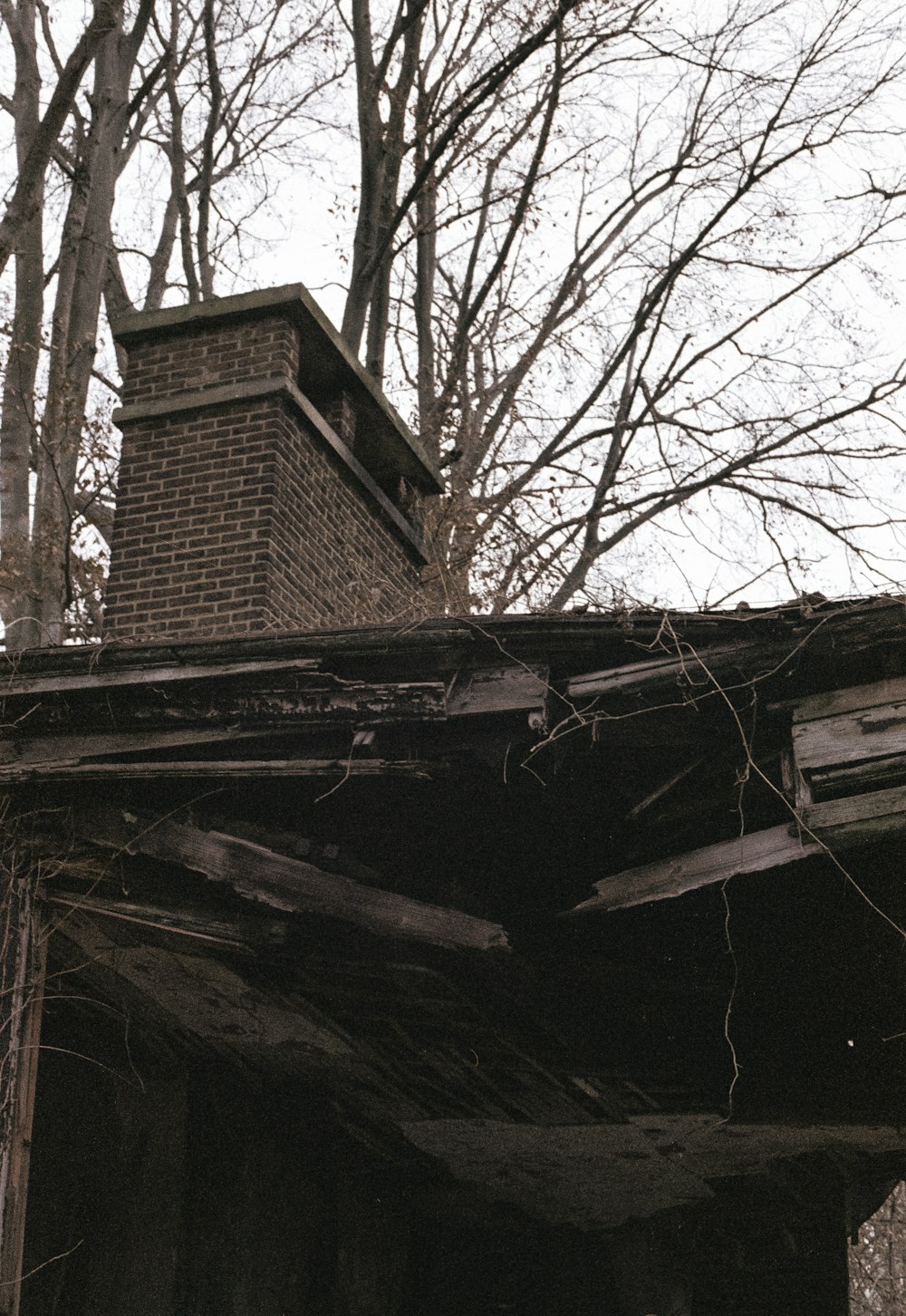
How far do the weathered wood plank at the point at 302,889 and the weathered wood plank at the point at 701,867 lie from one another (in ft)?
1.53

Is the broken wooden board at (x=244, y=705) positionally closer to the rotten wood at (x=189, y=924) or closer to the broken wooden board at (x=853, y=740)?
the rotten wood at (x=189, y=924)

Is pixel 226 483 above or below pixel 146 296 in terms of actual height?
below

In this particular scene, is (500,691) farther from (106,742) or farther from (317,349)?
(317,349)

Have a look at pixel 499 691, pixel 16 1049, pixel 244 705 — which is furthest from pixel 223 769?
pixel 16 1049

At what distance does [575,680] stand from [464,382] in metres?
13.7

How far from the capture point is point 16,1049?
579cm

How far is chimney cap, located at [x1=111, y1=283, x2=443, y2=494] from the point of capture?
34.1 feet

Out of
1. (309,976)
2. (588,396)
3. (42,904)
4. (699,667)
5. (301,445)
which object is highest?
(588,396)

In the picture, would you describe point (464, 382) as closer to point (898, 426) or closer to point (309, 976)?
point (898, 426)

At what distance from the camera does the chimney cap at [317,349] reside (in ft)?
34.1

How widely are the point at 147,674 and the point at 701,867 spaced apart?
218cm

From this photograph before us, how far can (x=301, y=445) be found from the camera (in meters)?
10.3

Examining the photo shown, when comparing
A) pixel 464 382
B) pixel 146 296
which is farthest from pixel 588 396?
pixel 146 296

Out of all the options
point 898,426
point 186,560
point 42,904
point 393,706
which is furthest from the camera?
point 898,426
